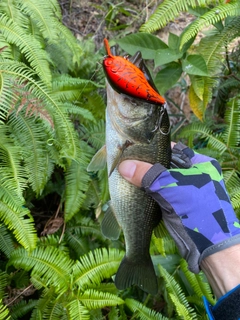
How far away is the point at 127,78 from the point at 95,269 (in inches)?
58.9

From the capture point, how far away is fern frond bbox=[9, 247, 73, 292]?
2477 mm

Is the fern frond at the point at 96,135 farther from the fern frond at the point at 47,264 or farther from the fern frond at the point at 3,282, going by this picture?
the fern frond at the point at 3,282

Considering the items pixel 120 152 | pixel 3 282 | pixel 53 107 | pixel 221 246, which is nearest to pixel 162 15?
pixel 53 107

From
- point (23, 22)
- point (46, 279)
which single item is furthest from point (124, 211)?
point (23, 22)

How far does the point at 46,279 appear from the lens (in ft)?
8.32

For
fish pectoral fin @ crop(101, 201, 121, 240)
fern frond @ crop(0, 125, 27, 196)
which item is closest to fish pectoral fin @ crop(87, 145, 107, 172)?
fish pectoral fin @ crop(101, 201, 121, 240)

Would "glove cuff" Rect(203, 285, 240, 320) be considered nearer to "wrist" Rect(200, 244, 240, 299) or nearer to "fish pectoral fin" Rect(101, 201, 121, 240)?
"wrist" Rect(200, 244, 240, 299)

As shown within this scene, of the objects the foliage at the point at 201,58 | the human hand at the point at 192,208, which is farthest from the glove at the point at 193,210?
the foliage at the point at 201,58

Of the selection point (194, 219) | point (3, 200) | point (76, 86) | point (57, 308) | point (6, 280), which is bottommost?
point (6, 280)

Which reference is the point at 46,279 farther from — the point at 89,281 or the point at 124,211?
the point at 124,211

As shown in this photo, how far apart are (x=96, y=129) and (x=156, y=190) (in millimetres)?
1549

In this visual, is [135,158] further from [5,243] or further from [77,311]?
[5,243]

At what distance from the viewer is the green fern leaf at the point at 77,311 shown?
2.26 metres

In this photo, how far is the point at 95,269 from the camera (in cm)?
256
